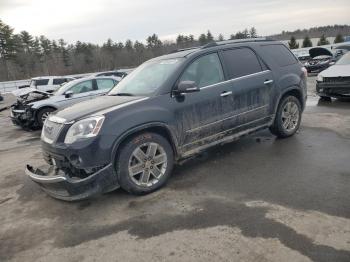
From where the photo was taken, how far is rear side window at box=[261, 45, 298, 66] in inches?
260

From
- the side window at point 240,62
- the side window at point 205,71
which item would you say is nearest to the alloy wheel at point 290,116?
the side window at point 240,62

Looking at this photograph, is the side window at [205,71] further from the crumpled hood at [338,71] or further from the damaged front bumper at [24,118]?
the damaged front bumper at [24,118]

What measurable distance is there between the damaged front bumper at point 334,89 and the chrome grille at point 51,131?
339 inches

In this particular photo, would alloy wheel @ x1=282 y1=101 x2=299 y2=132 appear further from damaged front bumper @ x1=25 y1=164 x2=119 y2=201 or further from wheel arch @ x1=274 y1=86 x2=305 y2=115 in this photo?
damaged front bumper @ x1=25 y1=164 x2=119 y2=201

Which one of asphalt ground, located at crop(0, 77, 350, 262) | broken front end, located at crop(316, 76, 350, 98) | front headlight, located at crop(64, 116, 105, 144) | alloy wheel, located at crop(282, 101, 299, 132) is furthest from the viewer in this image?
broken front end, located at crop(316, 76, 350, 98)

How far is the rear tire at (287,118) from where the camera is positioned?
21.9ft

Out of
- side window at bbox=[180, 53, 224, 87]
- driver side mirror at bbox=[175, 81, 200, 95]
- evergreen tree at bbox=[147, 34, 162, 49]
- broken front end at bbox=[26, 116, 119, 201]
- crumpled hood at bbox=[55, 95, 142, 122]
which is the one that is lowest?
broken front end at bbox=[26, 116, 119, 201]

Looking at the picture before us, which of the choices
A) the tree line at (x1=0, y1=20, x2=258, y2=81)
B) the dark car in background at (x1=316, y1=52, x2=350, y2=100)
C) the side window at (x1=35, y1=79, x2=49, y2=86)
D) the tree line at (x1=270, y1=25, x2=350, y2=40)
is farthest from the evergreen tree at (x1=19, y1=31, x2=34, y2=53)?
the dark car in background at (x1=316, y1=52, x2=350, y2=100)

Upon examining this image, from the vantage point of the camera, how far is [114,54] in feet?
284

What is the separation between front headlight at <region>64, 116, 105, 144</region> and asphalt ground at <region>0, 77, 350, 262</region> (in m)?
0.95

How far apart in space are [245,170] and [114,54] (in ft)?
278

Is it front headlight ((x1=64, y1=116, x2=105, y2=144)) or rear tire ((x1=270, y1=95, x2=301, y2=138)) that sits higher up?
front headlight ((x1=64, y1=116, x2=105, y2=144))

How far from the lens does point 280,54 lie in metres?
6.80

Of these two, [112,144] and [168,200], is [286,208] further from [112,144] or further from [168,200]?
[112,144]
